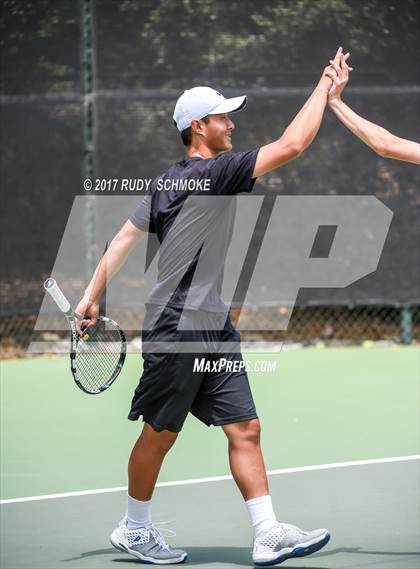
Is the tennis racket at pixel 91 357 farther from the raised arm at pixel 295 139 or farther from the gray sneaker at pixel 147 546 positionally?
the raised arm at pixel 295 139

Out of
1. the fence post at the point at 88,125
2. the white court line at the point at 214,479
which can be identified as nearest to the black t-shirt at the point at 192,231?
the white court line at the point at 214,479

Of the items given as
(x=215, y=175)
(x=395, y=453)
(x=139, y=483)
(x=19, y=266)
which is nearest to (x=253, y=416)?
(x=139, y=483)

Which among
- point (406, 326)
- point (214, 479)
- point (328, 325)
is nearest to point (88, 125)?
point (328, 325)

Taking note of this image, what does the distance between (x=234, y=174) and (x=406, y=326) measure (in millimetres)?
6403

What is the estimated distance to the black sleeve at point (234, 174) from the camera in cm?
518

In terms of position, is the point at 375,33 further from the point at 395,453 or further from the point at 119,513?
the point at 119,513

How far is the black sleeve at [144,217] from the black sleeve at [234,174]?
0.42 meters

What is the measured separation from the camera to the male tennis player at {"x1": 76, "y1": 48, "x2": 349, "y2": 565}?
206 inches

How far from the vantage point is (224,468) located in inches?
281

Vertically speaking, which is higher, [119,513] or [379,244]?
[119,513]

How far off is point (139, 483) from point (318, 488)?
57.6 inches

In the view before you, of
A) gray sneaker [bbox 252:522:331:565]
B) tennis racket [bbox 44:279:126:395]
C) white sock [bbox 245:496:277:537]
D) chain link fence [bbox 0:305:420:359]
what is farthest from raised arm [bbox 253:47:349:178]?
chain link fence [bbox 0:305:420:359]

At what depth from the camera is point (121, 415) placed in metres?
8.65

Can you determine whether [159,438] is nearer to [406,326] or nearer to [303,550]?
[303,550]
